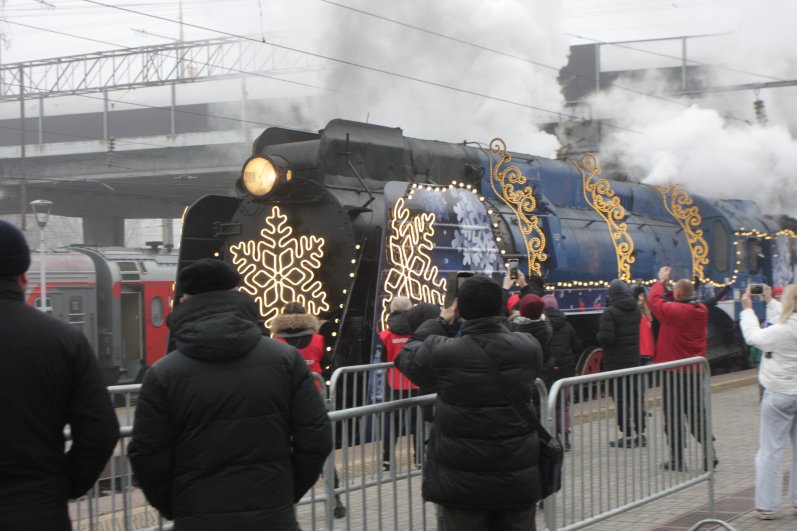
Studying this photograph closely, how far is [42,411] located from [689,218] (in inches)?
609

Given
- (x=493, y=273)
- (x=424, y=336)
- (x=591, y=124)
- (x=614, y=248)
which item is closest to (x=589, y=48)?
(x=591, y=124)

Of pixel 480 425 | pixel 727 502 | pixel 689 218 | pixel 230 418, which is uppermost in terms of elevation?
pixel 689 218

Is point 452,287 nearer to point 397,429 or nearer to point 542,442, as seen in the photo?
point 397,429

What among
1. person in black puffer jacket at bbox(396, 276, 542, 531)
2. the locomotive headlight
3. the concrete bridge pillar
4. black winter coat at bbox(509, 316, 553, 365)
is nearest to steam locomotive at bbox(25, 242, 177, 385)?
the locomotive headlight

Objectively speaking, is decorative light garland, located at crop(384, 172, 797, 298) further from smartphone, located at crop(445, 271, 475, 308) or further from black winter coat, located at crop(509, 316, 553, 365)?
smartphone, located at crop(445, 271, 475, 308)

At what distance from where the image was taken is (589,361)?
13.3 m

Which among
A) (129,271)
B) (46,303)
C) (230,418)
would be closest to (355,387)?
(230,418)

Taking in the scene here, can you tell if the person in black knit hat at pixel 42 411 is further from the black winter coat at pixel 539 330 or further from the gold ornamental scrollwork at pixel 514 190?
the gold ornamental scrollwork at pixel 514 190

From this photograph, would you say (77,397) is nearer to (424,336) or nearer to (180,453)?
(180,453)

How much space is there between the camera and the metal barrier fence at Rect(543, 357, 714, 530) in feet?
19.1

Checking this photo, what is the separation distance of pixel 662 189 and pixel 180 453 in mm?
15064

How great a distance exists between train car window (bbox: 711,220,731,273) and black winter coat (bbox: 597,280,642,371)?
295 inches

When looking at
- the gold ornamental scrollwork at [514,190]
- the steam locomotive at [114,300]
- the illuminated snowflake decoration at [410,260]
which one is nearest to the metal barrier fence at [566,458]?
the illuminated snowflake decoration at [410,260]

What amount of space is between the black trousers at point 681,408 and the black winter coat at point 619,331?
284 centimetres
